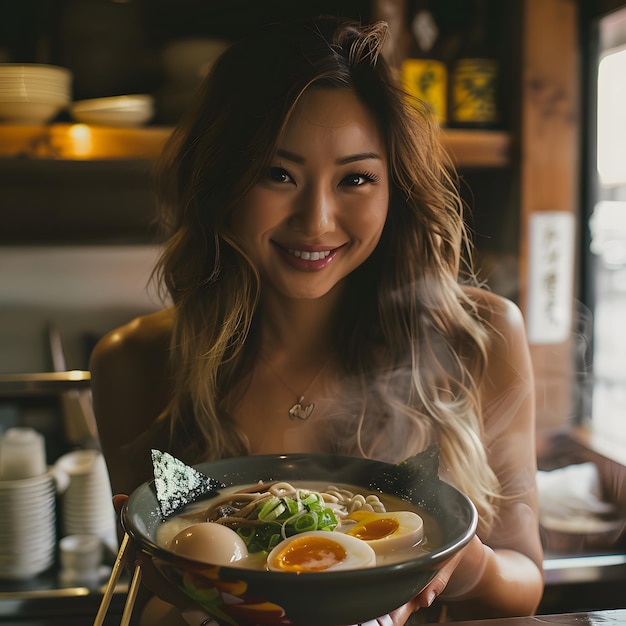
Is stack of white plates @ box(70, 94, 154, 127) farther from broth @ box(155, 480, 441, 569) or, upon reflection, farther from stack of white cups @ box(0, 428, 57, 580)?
broth @ box(155, 480, 441, 569)

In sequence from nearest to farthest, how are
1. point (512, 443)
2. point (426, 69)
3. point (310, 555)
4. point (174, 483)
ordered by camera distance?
point (310, 555) < point (174, 483) < point (512, 443) < point (426, 69)

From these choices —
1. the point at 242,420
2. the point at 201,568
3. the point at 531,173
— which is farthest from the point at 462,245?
the point at 531,173

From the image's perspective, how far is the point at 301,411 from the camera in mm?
1388

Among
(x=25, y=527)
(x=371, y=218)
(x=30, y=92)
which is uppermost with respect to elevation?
(x=30, y=92)

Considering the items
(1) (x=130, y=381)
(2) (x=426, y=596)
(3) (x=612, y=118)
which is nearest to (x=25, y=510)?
(1) (x=130, y=381)

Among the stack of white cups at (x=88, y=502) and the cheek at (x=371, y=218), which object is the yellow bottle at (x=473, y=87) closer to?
the cheek at (x=371, y=218)

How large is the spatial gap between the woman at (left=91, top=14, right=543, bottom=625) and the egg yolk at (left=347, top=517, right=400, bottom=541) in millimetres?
242

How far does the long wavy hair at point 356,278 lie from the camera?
1226mm

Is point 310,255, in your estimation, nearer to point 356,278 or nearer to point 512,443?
point 356,278

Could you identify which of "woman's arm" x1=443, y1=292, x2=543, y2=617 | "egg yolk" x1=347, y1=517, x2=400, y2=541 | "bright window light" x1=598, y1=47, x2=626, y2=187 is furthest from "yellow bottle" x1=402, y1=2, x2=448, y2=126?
"egg yolk" x1=347, y1=517, x2=400, y2=541

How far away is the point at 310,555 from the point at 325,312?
0.68 metres

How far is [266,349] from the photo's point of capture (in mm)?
1462

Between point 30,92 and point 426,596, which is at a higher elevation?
point 30,92

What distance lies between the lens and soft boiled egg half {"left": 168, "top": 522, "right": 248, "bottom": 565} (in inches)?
33.5
